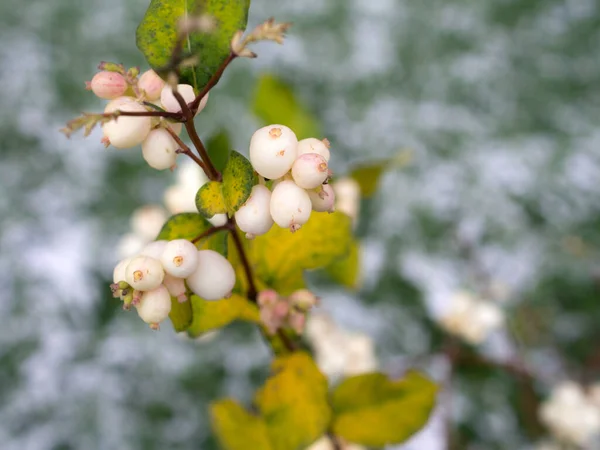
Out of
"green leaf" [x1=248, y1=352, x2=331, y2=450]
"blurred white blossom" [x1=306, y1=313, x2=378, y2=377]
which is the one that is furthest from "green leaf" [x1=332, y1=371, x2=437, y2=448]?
"blurred white blossom" [x1=306, y1=313, x2=378, y2=377]

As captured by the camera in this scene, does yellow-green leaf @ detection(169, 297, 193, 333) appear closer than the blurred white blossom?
Yes

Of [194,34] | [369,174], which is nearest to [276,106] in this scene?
[369,174]

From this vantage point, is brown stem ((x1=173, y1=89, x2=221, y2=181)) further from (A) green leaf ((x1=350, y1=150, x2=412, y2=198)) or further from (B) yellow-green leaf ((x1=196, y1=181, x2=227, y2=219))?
(A) green leaf ((x1=350, y1=150, x2=412, y2=198))

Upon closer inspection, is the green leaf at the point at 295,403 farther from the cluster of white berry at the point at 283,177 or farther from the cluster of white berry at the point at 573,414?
the cluster of white berry at the point at 573,414

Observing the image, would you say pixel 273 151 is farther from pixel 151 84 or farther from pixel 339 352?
pixel 339 352

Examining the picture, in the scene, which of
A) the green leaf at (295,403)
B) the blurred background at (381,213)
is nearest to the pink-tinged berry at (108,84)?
the green leaf at (295,403)
